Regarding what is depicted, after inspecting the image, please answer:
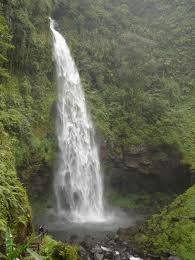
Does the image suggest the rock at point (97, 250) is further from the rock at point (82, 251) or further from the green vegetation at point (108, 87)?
the green vegetation at point (108, 87)

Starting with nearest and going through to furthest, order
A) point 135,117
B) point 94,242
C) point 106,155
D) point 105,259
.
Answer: point 105,259, point 94,242, point 106,155, point 135,117

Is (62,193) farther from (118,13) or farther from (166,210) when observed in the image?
(118,13)

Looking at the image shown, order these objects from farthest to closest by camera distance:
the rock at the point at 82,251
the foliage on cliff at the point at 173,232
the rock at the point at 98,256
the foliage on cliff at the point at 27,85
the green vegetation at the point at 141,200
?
the green vegetation at the point at 141,200 → the foliage on cliff at the point at 27,85 → the foliage on cliff at the point at 173,232 → the rock at the point at 82,251 → the rock at the point at 98,256

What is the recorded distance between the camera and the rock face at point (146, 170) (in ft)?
79.5

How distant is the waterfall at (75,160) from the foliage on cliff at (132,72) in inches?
47.8

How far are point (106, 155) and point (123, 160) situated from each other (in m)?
1.15

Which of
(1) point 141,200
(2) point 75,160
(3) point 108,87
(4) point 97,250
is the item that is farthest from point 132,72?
(4) point 97,250

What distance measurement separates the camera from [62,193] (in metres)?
22.3

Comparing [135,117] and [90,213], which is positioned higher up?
[135,117]

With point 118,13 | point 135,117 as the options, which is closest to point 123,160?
point 135,117

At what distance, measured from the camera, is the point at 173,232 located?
55.8 feet

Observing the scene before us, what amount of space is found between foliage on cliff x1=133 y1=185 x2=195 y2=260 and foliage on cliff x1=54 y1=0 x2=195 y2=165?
16.9 feet

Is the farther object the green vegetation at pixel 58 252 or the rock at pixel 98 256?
the rock at pixel 98 256

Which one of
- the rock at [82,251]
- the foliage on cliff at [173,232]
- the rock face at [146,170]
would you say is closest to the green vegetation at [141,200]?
the rock face at [146,170]
